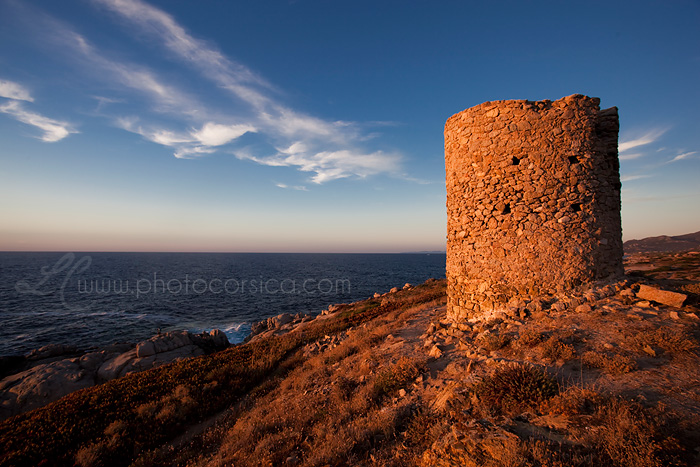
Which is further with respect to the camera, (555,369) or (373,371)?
(373,371)

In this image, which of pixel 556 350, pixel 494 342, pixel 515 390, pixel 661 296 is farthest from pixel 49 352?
pixel 661 296

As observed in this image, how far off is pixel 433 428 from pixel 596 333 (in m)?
4.85

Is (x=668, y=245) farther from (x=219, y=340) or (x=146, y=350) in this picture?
(x=146, y=350)

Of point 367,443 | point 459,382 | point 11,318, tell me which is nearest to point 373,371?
point 459,382

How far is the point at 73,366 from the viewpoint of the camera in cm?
1491

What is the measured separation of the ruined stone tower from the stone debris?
0.76m

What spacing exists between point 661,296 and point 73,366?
24.4m

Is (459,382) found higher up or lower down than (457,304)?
lower down

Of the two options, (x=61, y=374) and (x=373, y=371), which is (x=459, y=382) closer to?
(x=373, y=371)

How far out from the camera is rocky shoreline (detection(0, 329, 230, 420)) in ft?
40.9

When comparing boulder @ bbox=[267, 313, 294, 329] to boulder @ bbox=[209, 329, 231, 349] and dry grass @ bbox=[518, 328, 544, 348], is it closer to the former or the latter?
boulder @ bbox=[209, 329, 231, 349]

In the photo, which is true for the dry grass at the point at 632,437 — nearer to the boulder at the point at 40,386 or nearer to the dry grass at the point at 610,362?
the dry grass at the point at 610,362

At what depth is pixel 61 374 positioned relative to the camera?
45.6 feet

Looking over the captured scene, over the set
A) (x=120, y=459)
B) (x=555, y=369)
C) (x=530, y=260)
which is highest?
(x=530, y=260)
